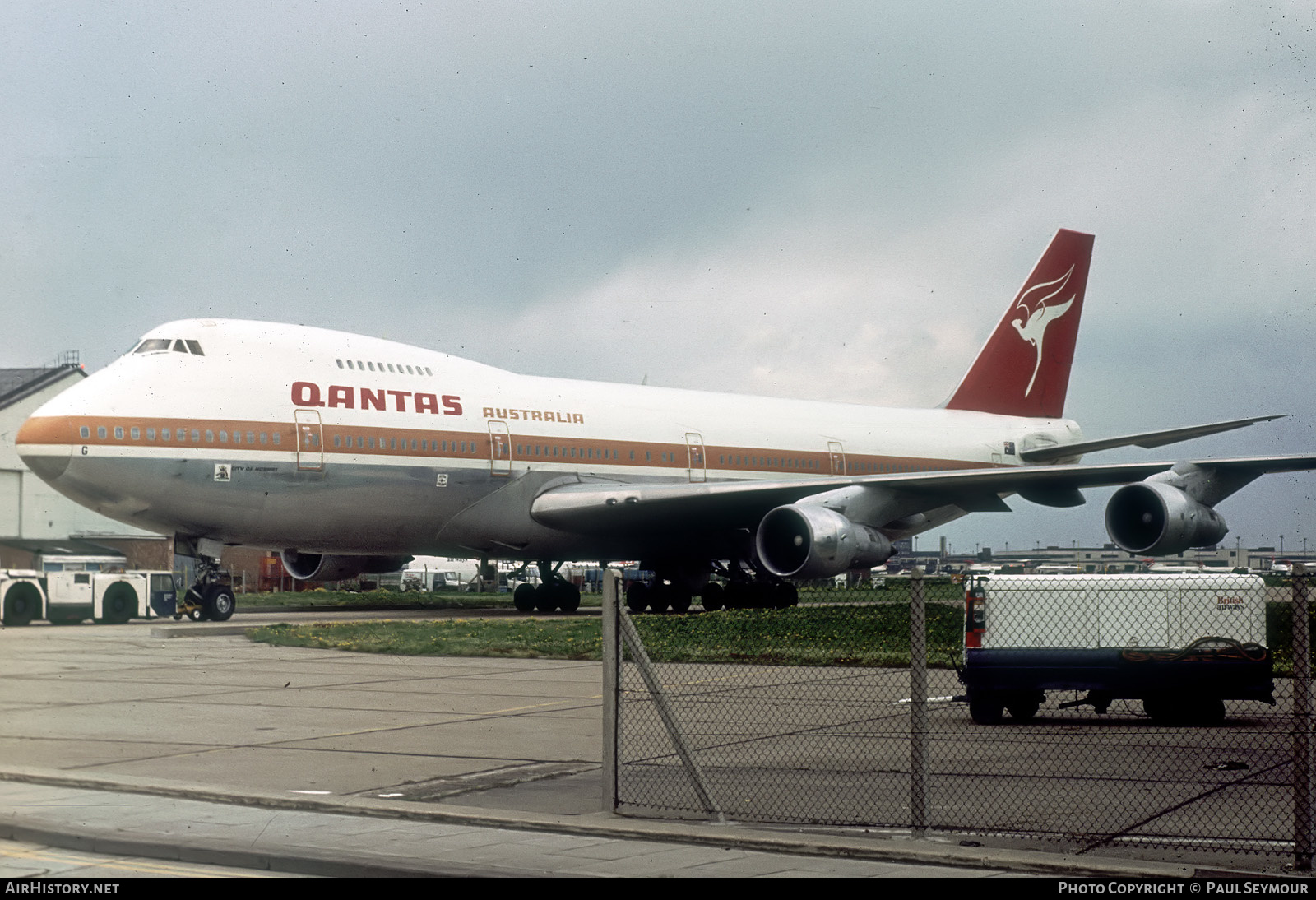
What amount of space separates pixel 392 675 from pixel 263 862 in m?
9.49

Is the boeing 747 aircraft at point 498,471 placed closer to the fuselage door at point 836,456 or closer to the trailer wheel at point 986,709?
the fuselage door at point 836,456

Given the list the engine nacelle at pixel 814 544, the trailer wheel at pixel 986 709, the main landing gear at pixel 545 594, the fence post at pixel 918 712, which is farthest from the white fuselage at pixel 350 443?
the fence post at pixel 918 712

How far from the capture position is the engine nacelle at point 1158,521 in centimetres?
2381

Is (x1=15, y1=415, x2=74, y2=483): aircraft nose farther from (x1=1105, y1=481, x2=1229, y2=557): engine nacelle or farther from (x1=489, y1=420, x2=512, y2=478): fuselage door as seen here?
(x1=1105, y1=481, x2=1229, y2=557): engine nacelle

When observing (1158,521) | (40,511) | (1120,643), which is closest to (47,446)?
(1120,643)

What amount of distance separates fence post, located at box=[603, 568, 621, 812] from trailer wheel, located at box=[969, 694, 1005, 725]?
4.51 metres

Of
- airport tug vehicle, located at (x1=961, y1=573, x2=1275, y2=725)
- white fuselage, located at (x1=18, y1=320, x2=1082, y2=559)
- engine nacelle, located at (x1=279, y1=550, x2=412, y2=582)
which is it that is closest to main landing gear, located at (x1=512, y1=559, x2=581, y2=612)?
white fuselage, located at (x1=18, y1=320, x2=1082, y2=559)

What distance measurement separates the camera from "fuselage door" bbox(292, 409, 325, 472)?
971 inches

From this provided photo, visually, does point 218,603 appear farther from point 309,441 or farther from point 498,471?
point 498,471

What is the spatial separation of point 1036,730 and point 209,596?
57.9 feet

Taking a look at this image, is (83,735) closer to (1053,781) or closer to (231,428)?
(1053,781)

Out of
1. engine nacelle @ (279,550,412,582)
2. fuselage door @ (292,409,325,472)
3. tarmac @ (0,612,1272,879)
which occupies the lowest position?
tarmac @ (0,612,1272,879)

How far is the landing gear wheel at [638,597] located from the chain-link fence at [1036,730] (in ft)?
55.5

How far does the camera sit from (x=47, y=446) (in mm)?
23078
